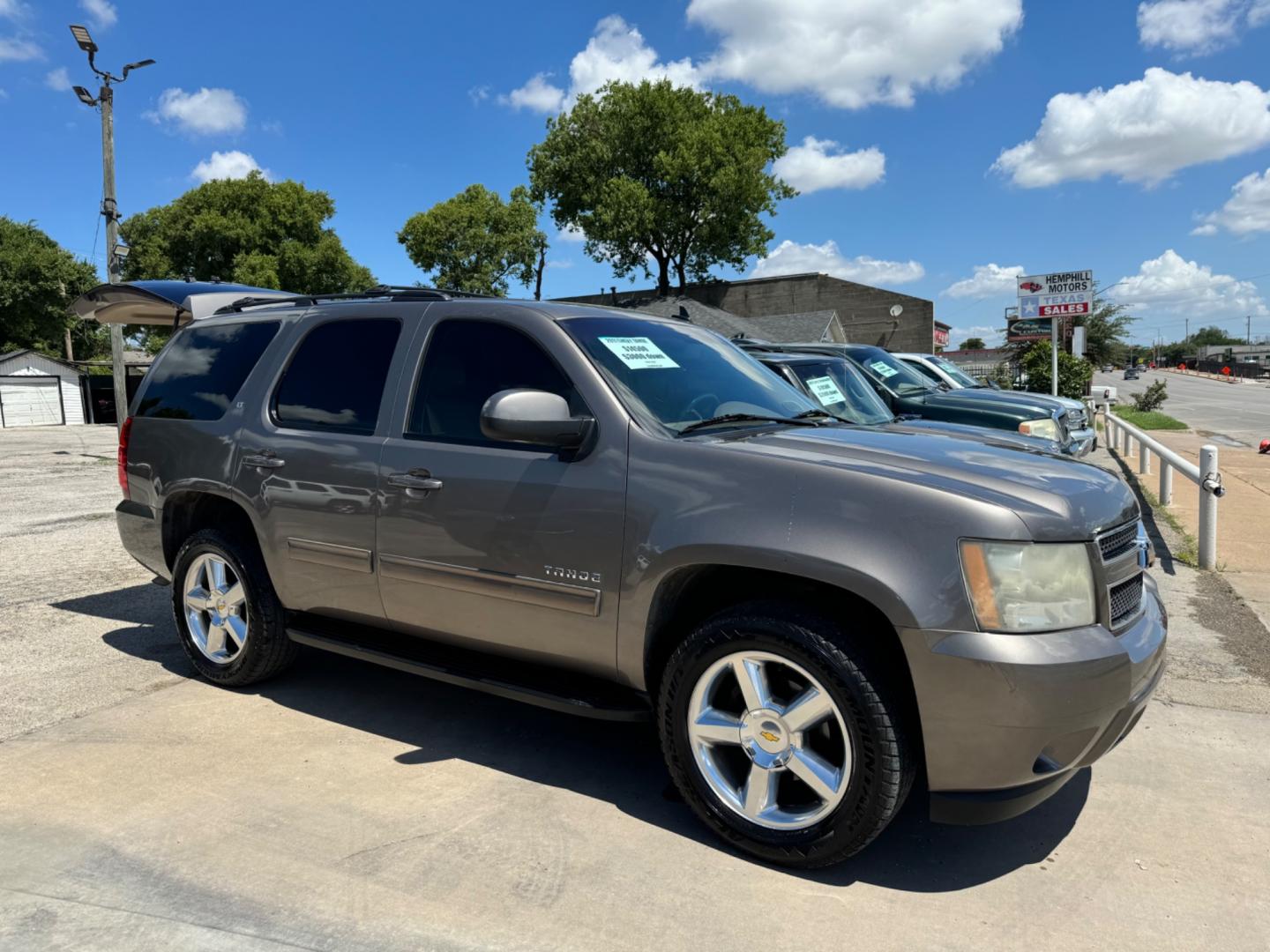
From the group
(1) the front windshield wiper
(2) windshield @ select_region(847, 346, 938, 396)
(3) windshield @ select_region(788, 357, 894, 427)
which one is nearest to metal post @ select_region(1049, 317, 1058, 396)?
(2) windshield @ select_region(847, 346, 938, 396)

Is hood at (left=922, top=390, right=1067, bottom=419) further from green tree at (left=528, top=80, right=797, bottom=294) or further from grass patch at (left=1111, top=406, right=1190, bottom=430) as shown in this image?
green tree at (left=528, top=80, right=797, bottom=294)

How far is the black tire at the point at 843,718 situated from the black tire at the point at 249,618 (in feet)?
7.53

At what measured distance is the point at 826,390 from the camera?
24.3 ft

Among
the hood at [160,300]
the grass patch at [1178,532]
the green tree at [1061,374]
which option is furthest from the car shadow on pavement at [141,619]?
the green tree at [1061,374]

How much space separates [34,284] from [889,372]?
158 ft

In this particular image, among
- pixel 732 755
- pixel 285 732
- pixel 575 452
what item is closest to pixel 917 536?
pixel 732 755

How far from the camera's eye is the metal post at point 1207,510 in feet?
22.0

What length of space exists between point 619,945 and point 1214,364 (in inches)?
5715

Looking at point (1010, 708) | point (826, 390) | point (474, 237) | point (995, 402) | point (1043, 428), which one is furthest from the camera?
point (474, 237)

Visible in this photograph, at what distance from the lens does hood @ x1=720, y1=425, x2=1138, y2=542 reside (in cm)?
264

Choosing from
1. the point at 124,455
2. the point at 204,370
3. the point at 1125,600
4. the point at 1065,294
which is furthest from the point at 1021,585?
the point at 1065,294

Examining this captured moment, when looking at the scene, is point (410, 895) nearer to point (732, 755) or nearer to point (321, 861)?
point (321, 861)

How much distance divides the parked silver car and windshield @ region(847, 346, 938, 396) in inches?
265

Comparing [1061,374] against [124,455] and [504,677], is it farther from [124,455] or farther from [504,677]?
[504,677]
